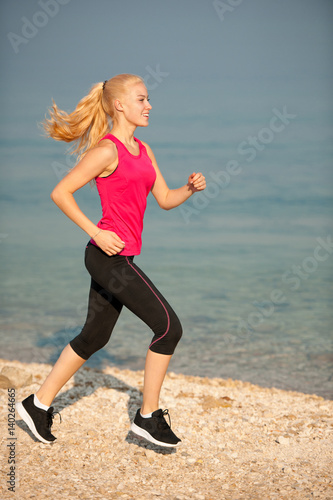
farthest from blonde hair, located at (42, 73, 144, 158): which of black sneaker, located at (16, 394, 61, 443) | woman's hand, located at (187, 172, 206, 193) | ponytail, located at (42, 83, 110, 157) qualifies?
black sneaker, located at (16, 394, 61, 443)

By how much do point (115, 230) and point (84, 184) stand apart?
1.13ft

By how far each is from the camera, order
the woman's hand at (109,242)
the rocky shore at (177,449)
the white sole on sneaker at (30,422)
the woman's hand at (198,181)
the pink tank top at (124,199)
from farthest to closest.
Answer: the woman's hand at (198,181)
the white sole on sneaker at (30,422)
the pink tank top at (124,199)
the woman's hand at (109,242)
the rocky shore at (177,449)

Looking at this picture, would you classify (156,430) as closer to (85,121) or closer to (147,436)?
(147,436)

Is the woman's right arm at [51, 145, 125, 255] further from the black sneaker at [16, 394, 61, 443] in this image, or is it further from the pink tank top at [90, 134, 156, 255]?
the black sneaker at [16, 394, 61, 443]

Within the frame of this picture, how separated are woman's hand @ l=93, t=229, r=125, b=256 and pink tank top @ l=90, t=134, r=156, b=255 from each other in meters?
0.09

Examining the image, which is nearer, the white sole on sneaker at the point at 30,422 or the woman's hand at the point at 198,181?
the white sole on sneaker at the point at 30,422

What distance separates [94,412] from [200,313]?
22.0 ft

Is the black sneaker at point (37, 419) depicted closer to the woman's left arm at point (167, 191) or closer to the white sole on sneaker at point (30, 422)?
the white sole on sneaker at point (30, 422)

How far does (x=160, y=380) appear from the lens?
3523mm

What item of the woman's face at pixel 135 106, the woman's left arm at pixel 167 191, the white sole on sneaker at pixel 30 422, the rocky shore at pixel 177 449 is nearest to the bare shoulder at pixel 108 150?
the woman's face at pixel 135 106

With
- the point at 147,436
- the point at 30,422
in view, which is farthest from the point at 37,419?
the point at 147,436

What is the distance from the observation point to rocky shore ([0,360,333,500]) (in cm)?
309

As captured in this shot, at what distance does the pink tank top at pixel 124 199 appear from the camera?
3512 millimetres

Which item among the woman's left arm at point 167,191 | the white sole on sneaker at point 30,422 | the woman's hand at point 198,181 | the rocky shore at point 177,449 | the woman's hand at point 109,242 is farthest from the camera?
the woman's left arm at point 167,191
